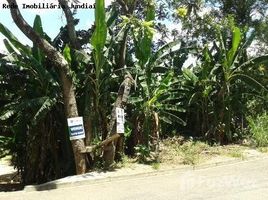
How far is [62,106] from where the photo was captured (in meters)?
13.7

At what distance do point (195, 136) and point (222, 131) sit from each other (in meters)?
1.14

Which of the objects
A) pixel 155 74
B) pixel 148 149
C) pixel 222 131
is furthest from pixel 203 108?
pixel 148 149

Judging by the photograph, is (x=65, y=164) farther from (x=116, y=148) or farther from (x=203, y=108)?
(x=203, y=108)

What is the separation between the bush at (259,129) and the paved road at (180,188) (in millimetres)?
2939

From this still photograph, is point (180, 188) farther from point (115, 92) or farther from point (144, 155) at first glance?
point (115, 92)

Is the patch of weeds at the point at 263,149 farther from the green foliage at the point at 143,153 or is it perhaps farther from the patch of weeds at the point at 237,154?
the green foliage at the point at 143,153

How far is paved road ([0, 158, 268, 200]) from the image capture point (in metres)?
9.16

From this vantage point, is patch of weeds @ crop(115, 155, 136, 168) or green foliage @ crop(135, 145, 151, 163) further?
green foliage @ crop(135, 145, 151, 163)

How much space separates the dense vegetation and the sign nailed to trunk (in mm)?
351

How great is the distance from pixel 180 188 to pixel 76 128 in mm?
3450

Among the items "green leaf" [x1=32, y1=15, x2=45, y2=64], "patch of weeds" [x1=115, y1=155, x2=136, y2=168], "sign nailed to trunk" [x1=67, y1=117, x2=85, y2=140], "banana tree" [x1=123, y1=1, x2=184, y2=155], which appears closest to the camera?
"sign nailed to trunk" [x1=67, y1=117, x2=85, y2=140]

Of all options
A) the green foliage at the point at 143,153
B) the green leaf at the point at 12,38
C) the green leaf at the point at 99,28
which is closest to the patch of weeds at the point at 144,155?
the green foliage at the point at 143,153

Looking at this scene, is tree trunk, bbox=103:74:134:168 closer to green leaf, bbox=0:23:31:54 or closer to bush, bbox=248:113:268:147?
green leaf, bbox=0:23:31:54

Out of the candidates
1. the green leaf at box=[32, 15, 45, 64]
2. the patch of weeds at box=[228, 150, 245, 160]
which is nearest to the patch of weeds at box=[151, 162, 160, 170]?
the patch of weeds at box=[228, 150, 245, 160]
